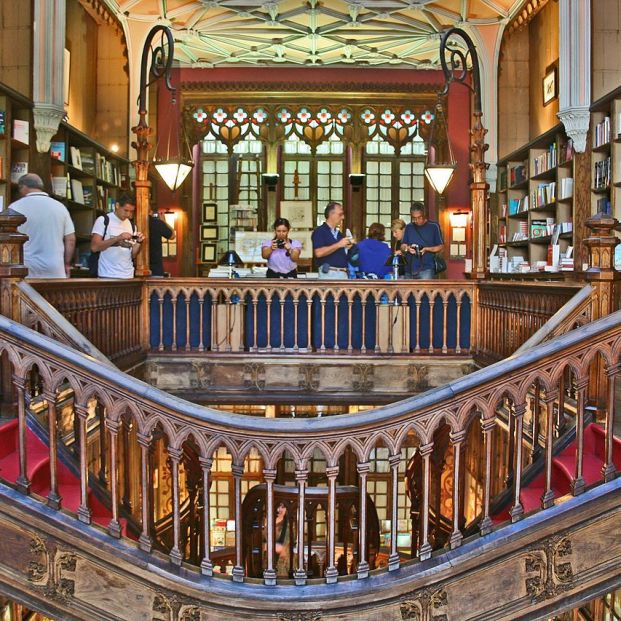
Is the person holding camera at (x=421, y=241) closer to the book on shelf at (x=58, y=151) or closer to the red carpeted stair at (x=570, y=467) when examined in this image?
the red carpeted stair at (x=570, y=467)

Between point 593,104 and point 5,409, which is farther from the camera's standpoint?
point 593,104

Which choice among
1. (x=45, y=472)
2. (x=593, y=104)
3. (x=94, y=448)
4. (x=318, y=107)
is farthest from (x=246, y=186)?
(x=45, y=472)

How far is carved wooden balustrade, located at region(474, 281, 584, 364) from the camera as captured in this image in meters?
5.23

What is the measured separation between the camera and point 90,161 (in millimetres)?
11117

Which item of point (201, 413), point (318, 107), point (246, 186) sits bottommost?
point (201, 413)

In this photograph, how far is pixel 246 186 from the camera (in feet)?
50.6

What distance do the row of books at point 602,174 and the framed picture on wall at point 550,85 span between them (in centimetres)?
263

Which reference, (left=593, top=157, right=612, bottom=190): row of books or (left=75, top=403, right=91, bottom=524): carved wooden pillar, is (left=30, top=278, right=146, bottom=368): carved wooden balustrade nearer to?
(left=75, top=403, right=91, bottom=524): carved wooden pillar

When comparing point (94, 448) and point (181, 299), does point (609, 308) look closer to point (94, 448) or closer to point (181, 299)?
point (94, 448)

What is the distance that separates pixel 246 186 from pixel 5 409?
11.7 meters

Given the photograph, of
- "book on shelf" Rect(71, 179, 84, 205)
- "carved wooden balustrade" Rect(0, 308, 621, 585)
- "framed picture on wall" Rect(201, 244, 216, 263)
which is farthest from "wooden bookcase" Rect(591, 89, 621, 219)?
"framed picture on wall" Rect(201, 244, 216, 263)

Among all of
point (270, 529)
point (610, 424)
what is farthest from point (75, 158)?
point (610, 424)

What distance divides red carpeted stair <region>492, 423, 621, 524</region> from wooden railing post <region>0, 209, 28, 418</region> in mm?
2562

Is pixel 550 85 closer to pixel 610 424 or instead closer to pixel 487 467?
pixel 610 424
